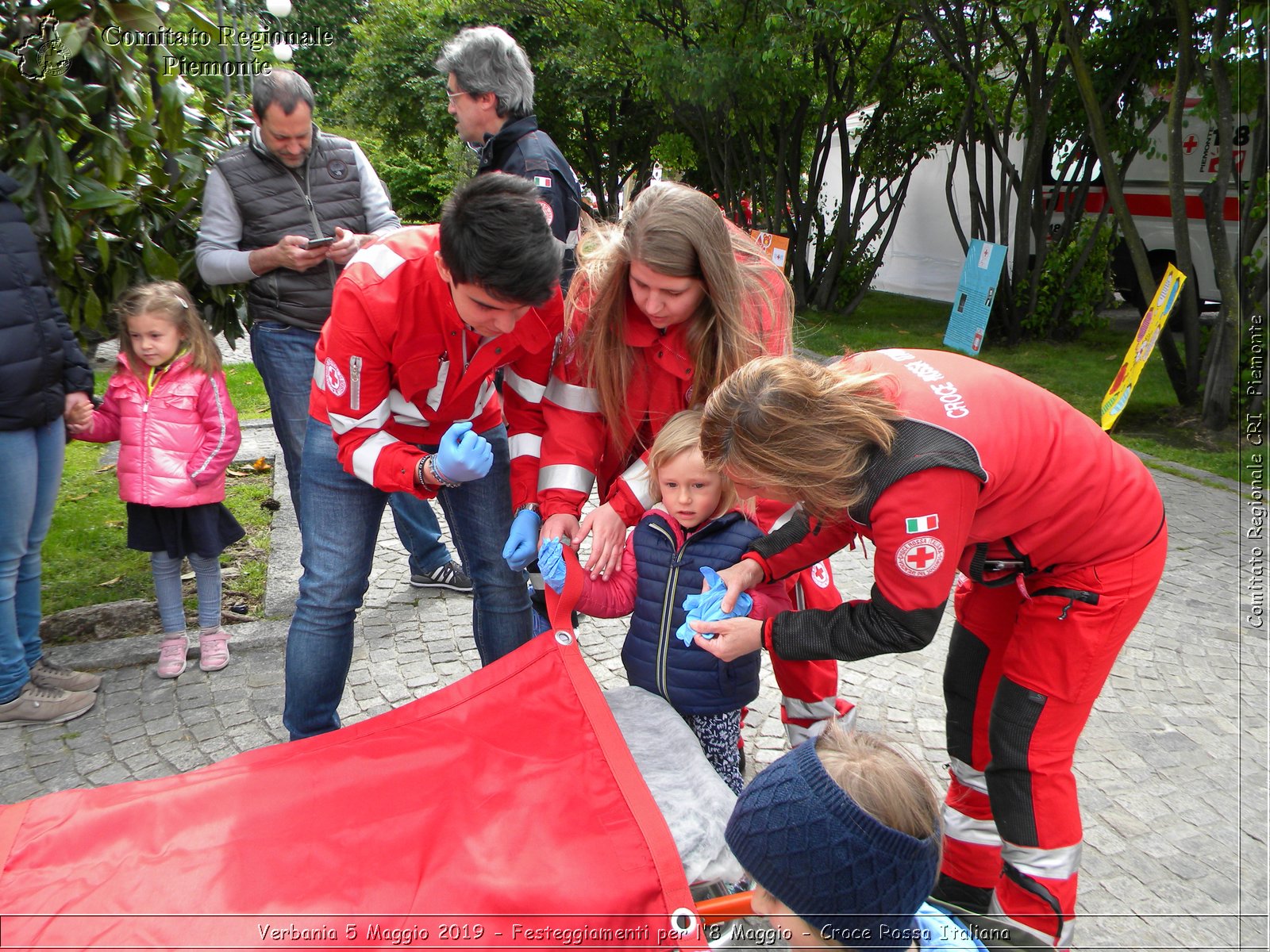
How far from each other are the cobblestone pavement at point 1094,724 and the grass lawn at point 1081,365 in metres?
1.80

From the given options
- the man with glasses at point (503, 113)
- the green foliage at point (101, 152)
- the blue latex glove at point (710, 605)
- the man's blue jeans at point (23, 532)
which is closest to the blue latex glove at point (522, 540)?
the blue latex glove at point (710, 605)

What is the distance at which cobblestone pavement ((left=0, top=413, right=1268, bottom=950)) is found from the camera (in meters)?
2.54

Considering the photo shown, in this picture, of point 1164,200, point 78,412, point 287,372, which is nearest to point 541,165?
point 287,372

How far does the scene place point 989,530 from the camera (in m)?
1.93

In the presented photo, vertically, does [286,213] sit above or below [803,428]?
above

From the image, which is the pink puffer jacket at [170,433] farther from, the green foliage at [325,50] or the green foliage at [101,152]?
the green foliage at [325,50]

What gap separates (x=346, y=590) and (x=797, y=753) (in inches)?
57.5

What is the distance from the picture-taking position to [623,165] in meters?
17.8

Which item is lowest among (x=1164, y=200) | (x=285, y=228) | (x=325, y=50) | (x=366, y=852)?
(x=366, y=852)

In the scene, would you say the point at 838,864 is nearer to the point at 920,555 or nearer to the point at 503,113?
the point at 920,555

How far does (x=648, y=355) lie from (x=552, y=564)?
0.59 metres

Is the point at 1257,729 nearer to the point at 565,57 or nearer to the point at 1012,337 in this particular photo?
the point at 1012,337

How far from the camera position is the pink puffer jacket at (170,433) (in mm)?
3336

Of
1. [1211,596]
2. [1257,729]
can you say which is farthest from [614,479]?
[1211,596]
